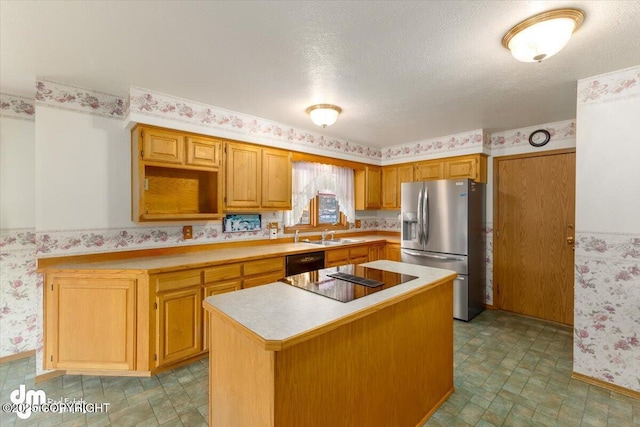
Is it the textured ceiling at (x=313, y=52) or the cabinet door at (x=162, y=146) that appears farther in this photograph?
the cabinet door at (x=162, y=146)

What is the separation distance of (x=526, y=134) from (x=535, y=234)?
125 centimetres

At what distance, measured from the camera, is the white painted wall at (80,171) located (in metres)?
2.41

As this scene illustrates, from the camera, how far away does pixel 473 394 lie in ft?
6.98

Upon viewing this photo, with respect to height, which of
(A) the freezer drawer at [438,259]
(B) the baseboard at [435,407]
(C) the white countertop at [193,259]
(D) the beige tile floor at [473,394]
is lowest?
(D) the beige tile floor at [473,394]

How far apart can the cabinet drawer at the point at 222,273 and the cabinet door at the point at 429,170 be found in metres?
2.93

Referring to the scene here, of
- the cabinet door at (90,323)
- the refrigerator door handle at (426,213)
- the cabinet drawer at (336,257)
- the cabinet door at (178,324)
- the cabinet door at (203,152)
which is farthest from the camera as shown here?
the refrigerator door handle at (426,213)

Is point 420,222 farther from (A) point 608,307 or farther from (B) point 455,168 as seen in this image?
(A) point 608,307

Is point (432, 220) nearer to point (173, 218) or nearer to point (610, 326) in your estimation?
point (610, 326)

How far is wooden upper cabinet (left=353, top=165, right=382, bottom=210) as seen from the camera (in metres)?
4.64

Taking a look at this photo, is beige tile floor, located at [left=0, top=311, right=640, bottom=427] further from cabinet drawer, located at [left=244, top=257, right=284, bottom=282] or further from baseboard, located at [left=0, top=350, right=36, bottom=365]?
cabinet drawer, located at [left=244, top=257, right=284, bottom=282]

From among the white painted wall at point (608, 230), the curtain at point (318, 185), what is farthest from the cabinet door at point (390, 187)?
the white painted wall at point (608, 230)

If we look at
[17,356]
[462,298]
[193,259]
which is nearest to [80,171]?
[193,259]

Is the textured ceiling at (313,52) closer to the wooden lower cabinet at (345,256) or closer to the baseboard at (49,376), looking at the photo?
the wooden lower cabinet at (345,256)

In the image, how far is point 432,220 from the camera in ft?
12.1
